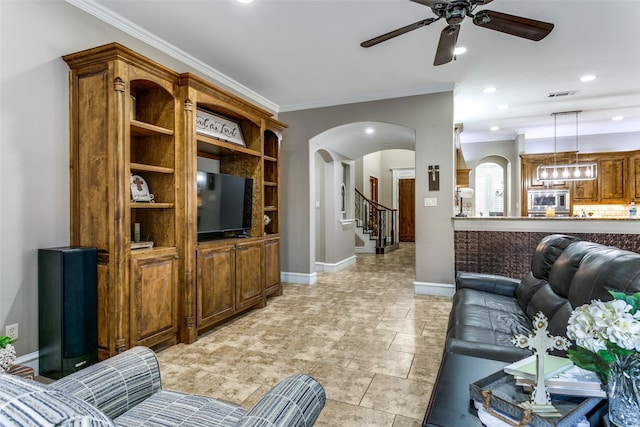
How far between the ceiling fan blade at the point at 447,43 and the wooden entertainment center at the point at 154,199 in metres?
2.13

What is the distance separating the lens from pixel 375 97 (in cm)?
520

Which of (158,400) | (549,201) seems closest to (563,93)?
(549,201)

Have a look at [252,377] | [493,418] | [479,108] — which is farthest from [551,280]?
[479,108]

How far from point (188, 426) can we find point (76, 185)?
2.35m

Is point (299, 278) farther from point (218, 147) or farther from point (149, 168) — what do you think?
point (149, 168)

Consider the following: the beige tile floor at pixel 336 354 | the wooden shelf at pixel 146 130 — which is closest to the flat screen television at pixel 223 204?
the wooden shelf at pixel 146 130

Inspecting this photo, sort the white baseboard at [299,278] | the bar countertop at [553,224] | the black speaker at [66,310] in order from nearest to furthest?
the black speaker at [66,310] < the bar countertop at [553,224] < the white baseboard at [299,278]

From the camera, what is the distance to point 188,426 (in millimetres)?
1229

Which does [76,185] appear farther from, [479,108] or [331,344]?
[479,108]

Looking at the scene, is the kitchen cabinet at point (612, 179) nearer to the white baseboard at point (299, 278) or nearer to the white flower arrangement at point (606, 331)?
the white baseboard at point (299, 278)

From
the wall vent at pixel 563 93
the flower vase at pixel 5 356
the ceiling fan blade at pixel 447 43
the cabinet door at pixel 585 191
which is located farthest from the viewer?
the cabinet door at pixel 585 191

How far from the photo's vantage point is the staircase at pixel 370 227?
953 centimetres

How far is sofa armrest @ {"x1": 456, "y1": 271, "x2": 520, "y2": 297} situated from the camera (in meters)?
3.15

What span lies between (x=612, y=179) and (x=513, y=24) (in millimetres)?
7485
